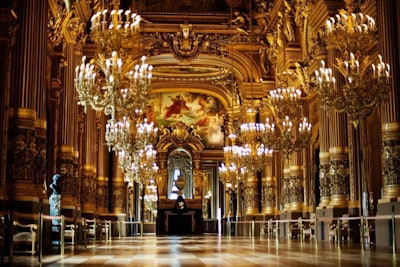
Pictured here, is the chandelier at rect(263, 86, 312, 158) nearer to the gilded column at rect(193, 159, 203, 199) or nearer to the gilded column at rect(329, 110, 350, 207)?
the gilded column at rect(329, 110, 350, 207)

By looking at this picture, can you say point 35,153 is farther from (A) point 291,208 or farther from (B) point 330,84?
(A) point 291,208

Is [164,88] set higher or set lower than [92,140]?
higher

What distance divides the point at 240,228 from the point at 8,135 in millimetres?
23234

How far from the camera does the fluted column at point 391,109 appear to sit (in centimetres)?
1477

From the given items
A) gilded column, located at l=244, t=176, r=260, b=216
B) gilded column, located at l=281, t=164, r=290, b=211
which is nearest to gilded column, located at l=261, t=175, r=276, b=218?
gilded column, located at l=244, t=176, r=260, b=216

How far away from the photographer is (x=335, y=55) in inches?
778

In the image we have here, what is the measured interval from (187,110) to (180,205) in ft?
20.8

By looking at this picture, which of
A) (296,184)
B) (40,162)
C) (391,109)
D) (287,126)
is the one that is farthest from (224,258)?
(296,184)

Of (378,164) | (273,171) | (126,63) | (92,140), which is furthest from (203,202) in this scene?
(126,63)

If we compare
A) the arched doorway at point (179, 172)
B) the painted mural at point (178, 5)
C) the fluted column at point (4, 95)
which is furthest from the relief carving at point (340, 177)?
the arched doorway at point (179, 172)

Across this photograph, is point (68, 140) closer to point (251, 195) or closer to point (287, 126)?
point (287, 126)

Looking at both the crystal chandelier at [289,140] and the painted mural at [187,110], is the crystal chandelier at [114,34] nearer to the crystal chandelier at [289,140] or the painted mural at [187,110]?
the crystal chandelier at [289,140]

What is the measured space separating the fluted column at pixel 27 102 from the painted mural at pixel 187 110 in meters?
27.0

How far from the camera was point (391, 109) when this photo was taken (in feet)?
49.3
